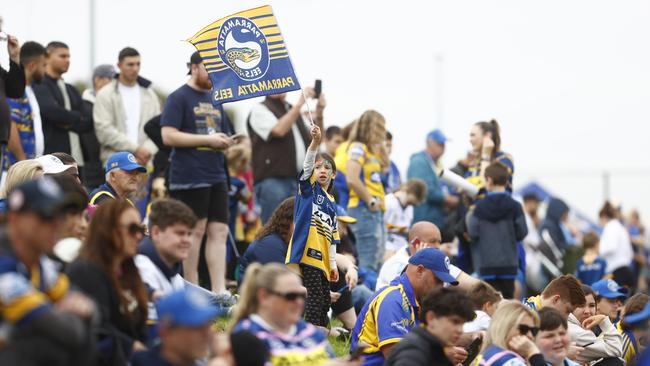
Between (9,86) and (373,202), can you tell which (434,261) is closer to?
(9,86)

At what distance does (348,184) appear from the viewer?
14086 millimetres

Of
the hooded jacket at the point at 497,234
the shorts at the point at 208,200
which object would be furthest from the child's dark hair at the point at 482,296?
the hooded jacket at the point at 497,234

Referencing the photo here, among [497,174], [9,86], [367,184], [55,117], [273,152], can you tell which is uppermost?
[9,86]

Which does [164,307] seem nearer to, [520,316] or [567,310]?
[520,316]

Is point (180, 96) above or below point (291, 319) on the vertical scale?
above

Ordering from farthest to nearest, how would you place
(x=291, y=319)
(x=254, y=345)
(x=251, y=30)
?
(x=251, y=30), (x=291, y=319), (x=254, y=345)

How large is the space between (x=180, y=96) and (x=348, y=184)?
2.85 meters

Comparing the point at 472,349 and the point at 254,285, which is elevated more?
the point at 254,285

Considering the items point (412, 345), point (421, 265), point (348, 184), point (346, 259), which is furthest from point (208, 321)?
point (348, 184)

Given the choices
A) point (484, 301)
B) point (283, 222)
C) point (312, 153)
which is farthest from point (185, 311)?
point (484, 301)

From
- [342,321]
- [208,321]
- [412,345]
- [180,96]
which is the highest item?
[180,96]

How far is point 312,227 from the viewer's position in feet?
34.4

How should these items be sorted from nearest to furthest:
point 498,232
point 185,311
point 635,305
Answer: point 185,311 → point 635,305 → point 498,232

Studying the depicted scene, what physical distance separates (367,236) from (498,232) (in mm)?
1497
